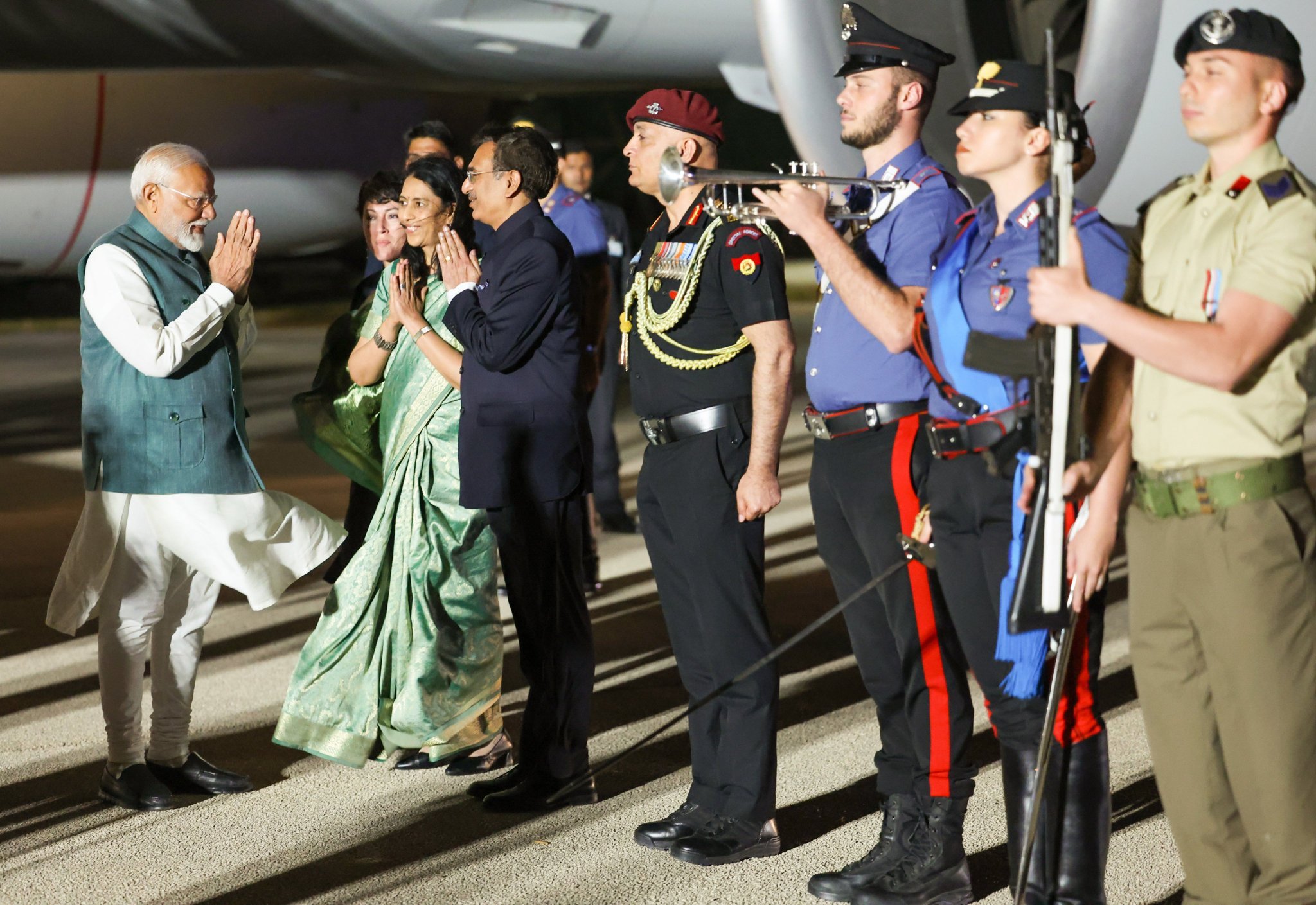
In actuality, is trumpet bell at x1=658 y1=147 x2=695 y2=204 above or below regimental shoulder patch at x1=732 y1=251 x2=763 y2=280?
above

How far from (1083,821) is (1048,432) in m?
0.68

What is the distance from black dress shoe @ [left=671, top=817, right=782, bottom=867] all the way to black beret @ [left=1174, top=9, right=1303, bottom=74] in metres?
1.64

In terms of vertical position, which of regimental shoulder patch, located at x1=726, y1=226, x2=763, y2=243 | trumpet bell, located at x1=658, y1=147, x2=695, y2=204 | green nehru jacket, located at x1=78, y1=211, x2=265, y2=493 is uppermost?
trumpet bell, located at x1=658, y1=147, x2=695, y2=204

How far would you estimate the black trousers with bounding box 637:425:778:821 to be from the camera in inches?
117

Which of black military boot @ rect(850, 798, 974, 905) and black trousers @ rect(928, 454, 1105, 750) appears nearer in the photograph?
black trousers @ rect(928, 454, 1105, 750)

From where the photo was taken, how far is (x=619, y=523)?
593 centimetres

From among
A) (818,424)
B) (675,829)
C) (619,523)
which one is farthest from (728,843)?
(619,523)

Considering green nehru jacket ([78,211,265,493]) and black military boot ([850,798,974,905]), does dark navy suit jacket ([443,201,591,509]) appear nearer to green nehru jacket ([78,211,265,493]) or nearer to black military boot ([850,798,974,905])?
green nehru jacket ([78,211,265,493])

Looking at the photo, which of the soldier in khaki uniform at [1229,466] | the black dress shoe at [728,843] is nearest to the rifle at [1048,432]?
the soldier in khaki uniform at [1229,466]

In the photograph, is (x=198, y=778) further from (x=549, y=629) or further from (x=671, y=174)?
(x=671, y=174)

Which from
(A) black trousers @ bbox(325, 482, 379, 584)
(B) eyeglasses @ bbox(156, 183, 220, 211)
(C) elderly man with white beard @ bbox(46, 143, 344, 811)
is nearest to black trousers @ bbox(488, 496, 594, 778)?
(C) elderly man with white beard @ bbox(46, 143, 344, 811)

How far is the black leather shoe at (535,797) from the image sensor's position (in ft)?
10.7

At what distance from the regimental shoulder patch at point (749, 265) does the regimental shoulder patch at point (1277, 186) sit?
3.30 feet

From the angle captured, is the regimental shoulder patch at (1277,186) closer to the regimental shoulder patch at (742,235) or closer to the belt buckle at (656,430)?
the regimental shoulder patch at (742,235)
